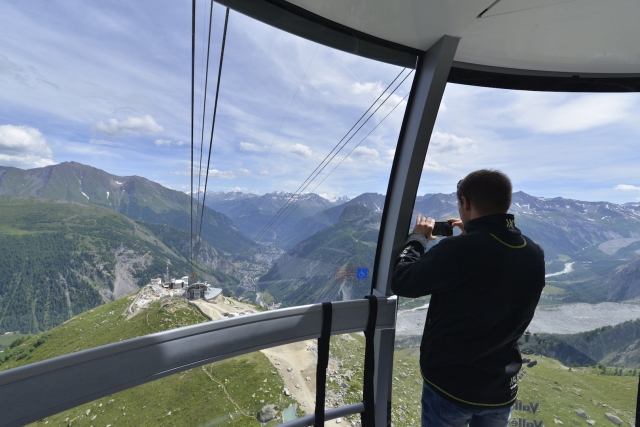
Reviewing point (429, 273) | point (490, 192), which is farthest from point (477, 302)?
point (490, 192)

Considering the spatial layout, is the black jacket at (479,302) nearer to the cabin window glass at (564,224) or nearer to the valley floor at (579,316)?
the cabin window glass at (564,224)

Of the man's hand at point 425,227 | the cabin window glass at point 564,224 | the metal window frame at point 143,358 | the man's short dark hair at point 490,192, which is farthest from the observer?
A: the cabin window glass at point 564,224

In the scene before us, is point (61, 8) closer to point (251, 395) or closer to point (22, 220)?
point (22, 220)

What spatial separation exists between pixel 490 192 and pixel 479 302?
45 cm

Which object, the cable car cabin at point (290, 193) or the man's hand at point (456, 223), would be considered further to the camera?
the man's hand at point (456, 223)

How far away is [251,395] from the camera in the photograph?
5.99 ft

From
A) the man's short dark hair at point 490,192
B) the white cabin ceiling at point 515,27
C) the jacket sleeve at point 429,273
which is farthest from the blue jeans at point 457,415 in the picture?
the white cabin ceiling at point 515,27

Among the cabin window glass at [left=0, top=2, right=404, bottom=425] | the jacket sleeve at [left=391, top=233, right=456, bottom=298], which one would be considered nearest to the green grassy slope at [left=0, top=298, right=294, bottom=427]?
the cabin window glass at [left=0, top=2, right=404, bottom=425]

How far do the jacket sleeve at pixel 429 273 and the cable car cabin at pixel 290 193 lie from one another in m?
0.17

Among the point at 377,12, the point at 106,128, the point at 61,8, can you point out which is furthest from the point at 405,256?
the point at 61,8

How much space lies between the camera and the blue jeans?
1224mm

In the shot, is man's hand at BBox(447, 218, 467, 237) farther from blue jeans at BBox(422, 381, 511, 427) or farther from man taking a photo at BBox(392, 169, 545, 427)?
blue jeans at BBox(422, 381, 511, 427)

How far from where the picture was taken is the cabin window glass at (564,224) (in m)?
2.19

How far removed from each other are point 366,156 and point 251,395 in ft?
6.05
